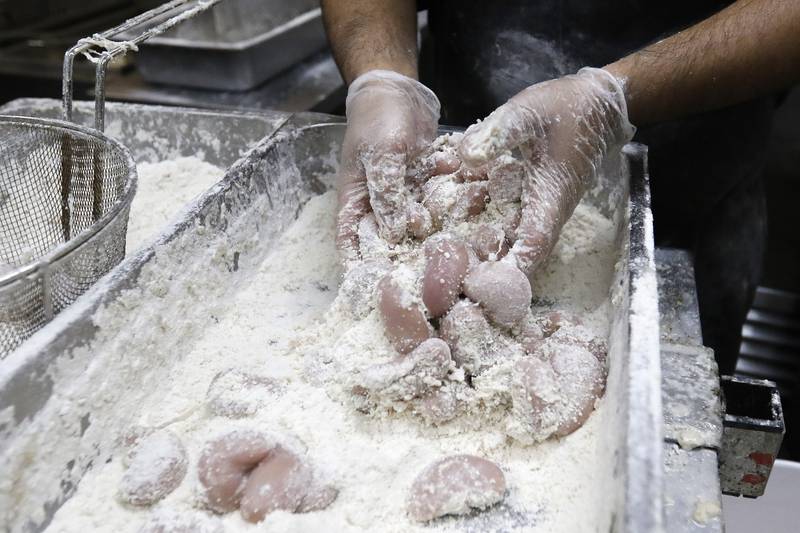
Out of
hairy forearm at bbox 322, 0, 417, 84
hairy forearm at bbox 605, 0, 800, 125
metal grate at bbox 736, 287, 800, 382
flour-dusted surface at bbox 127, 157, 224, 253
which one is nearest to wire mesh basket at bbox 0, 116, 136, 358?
flour-dusted surface at bbox 127, 157, 224, 253

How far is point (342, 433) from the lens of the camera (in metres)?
1.00

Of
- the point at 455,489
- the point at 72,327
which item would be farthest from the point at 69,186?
the point at 455,489

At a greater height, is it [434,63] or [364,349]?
[434,63]

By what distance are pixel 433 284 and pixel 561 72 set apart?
0.84m

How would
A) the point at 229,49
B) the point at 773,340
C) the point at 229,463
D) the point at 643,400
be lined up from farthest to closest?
the point at 773,340 < the point at 229,49 < the point at 229,463 < the point at 643,400

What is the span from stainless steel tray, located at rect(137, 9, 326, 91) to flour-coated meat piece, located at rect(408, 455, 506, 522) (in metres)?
1.72

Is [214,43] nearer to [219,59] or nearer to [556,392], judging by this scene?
[219,59]

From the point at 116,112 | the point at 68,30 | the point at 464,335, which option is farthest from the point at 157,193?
the point at 68,30

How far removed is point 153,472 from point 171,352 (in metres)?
0.26

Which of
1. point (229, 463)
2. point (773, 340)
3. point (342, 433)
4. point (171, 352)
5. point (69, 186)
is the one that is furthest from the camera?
point (773, 340)

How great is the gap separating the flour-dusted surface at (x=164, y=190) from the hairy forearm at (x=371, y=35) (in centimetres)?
42

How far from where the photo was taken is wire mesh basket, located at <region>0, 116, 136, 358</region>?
3.52ft

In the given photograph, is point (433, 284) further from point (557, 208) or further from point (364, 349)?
point (557, 208)

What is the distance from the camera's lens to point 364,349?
42.3 inches
